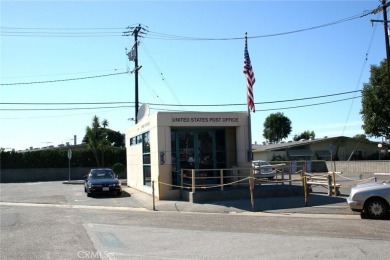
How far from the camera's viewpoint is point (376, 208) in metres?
12.5

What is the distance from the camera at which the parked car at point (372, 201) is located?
12445 mm

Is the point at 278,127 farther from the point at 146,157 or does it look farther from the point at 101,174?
the point at 146,157

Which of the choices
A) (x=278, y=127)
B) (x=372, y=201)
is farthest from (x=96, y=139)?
(x=278, y=127)

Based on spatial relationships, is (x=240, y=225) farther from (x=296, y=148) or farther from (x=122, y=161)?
(x=296, y=148)

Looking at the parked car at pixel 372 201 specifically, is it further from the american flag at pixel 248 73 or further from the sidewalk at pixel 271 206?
the american flag at pixel 248 73

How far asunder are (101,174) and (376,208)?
15866 mm

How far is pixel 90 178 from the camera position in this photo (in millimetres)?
23797

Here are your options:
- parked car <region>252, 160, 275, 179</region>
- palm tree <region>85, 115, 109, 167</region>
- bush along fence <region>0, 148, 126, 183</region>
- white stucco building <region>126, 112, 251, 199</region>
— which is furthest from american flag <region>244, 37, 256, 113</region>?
palm tree <region>85, 115, 109, 167</region>

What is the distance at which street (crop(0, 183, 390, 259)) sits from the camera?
27.1 feet

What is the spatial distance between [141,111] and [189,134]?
542 cm

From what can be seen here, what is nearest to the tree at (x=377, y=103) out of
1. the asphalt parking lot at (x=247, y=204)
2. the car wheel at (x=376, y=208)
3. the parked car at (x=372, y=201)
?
the asphalt parking lot at (x=247, y=204)

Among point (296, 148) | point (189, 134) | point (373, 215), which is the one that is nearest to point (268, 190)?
point (189, 134)

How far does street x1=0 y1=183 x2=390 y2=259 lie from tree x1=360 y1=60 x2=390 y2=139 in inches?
1288

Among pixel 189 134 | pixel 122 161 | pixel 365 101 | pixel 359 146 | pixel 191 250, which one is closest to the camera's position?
pixel 191 250
